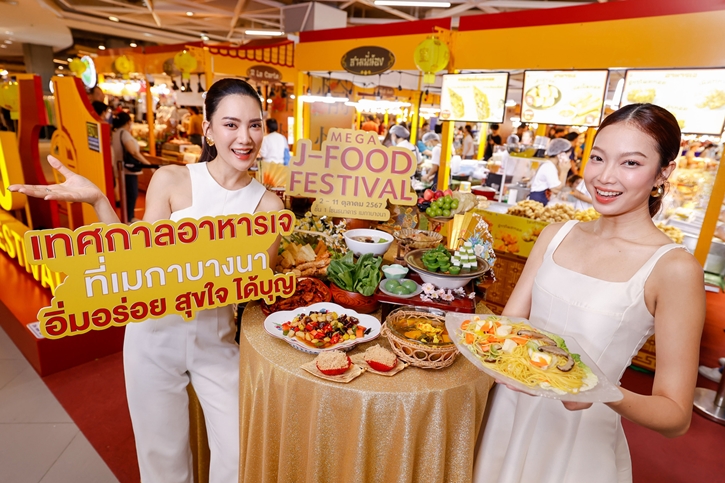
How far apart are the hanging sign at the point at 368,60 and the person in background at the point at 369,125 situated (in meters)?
2.83

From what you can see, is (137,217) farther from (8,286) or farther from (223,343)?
(223,343)

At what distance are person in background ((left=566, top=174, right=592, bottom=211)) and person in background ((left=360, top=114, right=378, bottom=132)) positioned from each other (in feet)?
18.9

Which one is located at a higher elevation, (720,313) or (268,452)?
(268,452)

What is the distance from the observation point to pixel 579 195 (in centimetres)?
539

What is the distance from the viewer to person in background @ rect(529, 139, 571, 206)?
6.52 meters

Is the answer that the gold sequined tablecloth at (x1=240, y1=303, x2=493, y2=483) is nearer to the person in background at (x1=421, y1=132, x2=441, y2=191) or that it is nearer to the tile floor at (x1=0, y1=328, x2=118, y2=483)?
the tile floor at (x1=0, y1=328, x2=118, y2=483)

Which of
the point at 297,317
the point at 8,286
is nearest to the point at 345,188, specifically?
the point at 297,317

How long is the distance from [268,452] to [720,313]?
252 inches

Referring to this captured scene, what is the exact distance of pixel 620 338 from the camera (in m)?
1.38

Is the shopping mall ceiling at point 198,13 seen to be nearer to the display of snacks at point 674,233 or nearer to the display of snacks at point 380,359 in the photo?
the display of snacks at point 674,233

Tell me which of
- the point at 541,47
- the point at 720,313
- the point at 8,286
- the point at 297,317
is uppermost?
the point at 541,47

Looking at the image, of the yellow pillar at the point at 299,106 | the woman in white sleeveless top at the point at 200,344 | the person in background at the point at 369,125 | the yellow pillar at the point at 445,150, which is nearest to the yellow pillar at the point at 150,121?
the yellow pillar at the point at 299,106

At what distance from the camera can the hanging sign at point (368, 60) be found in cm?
728

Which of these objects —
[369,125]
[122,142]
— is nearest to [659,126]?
[122,142]
